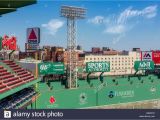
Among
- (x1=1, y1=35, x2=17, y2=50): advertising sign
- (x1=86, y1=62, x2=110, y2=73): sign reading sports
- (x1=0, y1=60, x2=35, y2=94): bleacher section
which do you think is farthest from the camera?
(x1=86, y1=62, x2=110, y2=73): sign reading sports

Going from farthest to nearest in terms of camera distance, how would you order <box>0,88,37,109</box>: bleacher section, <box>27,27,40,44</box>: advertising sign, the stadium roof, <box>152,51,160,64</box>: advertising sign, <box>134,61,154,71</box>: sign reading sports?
<box>152,51,160,64</box>: advertising sign
<box>134,61,154,71</box>: sign reading sports
<box>27,27,40,44</box>: advertising sign
<box>0,88,37,109</box>: bleacher section
the stadium roof

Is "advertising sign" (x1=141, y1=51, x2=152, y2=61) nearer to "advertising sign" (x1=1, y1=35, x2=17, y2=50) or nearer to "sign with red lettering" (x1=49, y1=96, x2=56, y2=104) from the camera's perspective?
"sign with red lettering" (x1=49, y1=96, x2=56, y2=104)

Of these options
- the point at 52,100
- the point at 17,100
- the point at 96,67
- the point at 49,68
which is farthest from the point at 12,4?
the point at 96,67

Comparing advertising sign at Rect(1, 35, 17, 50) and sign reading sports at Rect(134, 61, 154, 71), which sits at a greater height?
advertising sign at Rect(1, 35, 17, 50)

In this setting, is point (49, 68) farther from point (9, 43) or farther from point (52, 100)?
point (9, 43)

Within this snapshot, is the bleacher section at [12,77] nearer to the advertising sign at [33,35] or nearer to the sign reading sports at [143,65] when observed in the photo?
the advertising sign at [33,35]

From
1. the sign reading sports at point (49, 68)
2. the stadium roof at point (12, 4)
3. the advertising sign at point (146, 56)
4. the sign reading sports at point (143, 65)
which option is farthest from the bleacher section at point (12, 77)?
the advertising sign at point (146, 56)

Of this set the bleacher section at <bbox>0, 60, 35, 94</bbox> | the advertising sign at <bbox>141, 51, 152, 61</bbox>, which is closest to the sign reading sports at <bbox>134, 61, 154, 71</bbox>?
the advertising sign at <bbox>141, 51, 152, 61</bbox>
